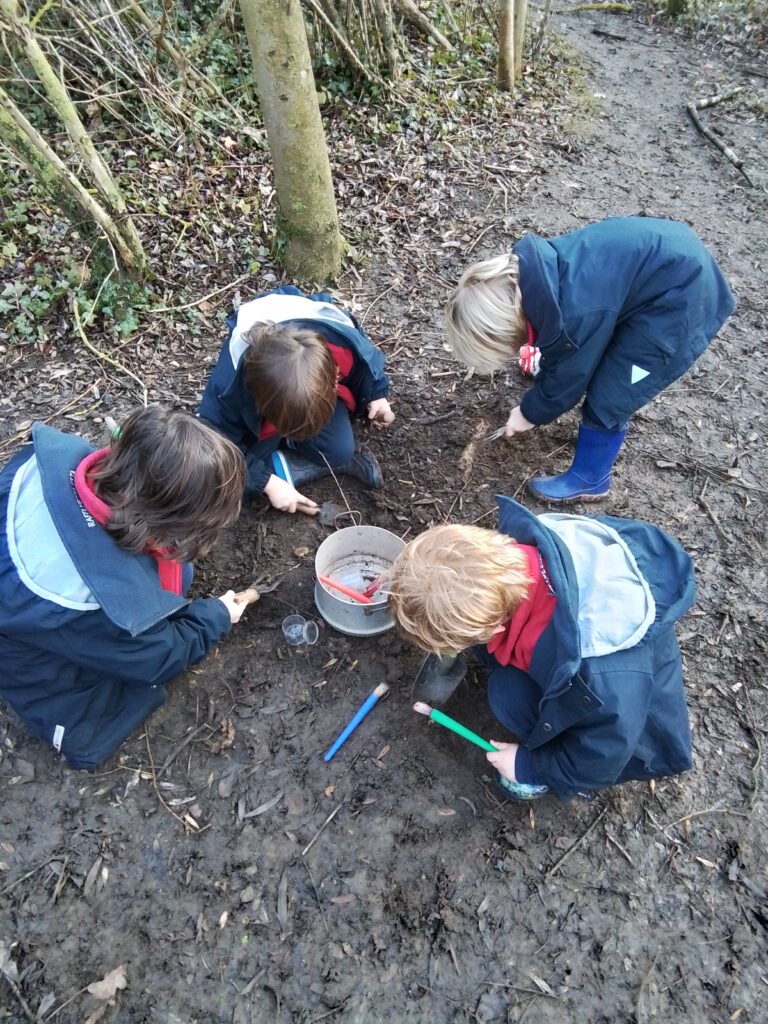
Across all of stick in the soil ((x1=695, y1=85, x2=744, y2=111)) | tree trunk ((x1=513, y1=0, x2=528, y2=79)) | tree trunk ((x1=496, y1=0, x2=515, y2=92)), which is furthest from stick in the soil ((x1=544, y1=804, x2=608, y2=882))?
stick in the soil ((x1=695, y1=85, x2=744, y2=111))

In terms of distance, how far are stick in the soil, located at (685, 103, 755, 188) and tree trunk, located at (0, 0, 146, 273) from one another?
16.2 ft

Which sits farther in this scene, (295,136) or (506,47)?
(506,47)

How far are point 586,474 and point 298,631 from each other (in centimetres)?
157

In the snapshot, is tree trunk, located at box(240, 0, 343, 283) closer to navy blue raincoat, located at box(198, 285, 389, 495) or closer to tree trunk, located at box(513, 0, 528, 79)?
navy blue raincoat, located at box(198, 285, 389, 495)

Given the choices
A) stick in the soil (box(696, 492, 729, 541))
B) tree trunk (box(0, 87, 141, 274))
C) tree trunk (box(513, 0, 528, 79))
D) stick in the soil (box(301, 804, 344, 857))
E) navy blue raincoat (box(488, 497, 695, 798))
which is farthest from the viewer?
tree trunk (box(513, 0, 528, 79))

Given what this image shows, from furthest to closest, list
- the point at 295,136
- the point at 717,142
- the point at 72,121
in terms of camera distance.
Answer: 1. the point at 717,142
2. the point at 295,136
3. the point at 72,121

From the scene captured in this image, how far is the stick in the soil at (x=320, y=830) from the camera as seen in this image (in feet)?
7.31

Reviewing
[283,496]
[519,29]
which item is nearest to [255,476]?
[283,496]

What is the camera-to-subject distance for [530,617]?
79.4 inches

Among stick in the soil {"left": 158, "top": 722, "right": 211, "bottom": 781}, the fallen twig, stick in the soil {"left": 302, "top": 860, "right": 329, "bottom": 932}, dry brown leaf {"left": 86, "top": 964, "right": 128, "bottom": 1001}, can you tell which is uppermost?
stick in the soil {"left": 158, "top": 722, "right": 211, "bottom": 781}

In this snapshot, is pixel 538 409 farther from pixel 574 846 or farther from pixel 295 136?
pixel 295 136

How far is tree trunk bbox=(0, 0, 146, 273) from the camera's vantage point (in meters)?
3.06

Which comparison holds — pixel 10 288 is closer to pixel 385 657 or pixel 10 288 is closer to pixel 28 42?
pixel 28 42

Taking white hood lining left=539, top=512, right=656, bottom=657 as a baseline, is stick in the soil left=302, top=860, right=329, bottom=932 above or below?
below
